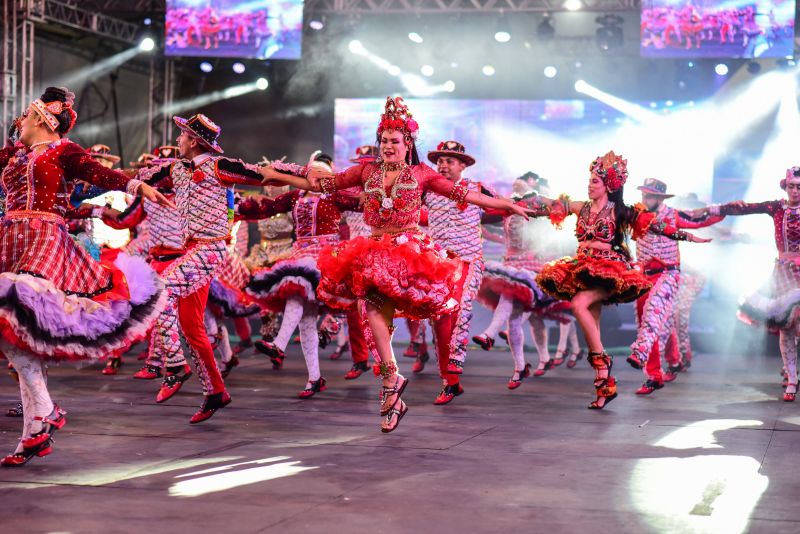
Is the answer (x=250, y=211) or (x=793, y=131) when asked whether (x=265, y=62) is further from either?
(x=250, y=211)

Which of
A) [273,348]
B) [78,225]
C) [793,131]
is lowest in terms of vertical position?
[273,348]

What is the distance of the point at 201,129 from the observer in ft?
22.3

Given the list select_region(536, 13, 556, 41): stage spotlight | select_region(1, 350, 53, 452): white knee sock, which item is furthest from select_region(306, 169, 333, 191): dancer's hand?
select_region(536, 13, 556, 41): stage spotlight

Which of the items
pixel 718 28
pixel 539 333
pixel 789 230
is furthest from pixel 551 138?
pixel 789 230

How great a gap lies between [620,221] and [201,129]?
121 inches

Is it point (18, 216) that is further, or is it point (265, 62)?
point (265, 62)

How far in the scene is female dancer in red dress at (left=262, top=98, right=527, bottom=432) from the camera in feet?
19.7

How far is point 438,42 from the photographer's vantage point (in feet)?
59.8

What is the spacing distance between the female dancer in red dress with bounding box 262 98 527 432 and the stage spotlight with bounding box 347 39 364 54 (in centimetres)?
1253

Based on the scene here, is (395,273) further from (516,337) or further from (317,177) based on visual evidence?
(516,337)

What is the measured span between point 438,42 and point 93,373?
10.5 metres

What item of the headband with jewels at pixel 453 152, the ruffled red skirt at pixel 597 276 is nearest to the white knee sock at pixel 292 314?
the headband with jewels at pixel 453 152

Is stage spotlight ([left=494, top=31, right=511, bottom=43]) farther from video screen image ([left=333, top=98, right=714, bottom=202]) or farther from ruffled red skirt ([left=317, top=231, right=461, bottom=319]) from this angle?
ruffled red skirt ([left=317, top=231, right=461, bottom=319])

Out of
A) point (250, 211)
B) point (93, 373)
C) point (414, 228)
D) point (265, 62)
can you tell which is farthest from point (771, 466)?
point (265, 62)
